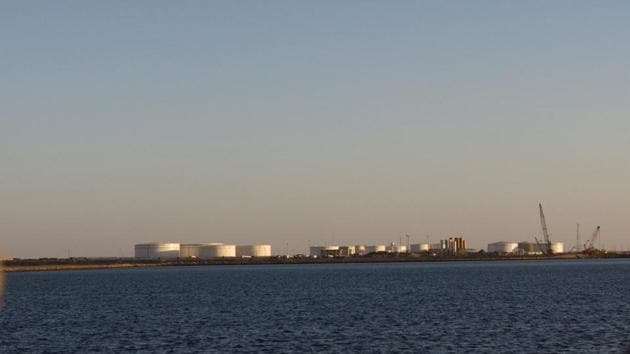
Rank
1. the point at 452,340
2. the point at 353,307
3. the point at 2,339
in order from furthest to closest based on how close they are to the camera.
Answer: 1. the point at 353,307
2. the point at 2,339
3. the point at 452,340

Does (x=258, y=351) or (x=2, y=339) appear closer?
(x=258, y=351)

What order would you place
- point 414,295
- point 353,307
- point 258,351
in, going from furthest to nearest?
point 414,295, point 353,307, point 258,351

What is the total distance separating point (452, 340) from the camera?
8244cm

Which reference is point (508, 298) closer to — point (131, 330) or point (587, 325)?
point (587, 325)

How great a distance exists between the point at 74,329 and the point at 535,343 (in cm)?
4552

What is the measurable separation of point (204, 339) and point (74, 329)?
19.2m

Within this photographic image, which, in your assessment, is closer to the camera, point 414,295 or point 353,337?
point 353,337

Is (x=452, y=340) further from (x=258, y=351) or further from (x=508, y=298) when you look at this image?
(x=508, y=298)

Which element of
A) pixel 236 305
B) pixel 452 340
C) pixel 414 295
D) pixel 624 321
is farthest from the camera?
pixel 414 295

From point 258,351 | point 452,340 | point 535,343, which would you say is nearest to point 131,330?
point 258,351

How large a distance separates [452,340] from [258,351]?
1659 centimetres

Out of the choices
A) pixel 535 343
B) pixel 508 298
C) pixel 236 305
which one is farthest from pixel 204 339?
pixel 508 298

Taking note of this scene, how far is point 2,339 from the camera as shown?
89938mm

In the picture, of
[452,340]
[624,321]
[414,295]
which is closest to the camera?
[452,340]
